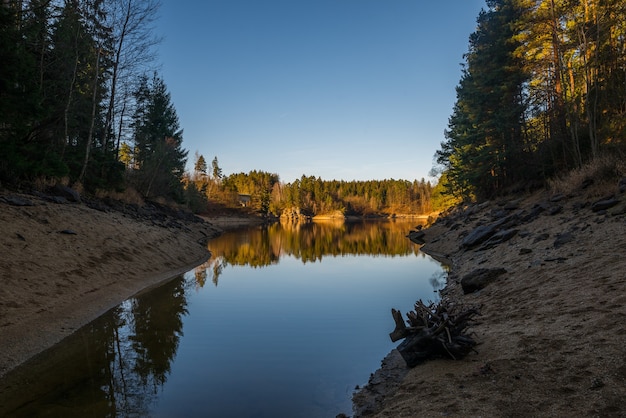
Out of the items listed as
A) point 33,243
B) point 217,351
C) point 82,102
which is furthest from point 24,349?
point 82,102

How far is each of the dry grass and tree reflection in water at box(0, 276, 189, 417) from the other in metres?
17.6

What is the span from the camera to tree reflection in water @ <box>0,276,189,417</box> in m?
5.92

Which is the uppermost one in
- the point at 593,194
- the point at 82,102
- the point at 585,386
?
the point at 82,102

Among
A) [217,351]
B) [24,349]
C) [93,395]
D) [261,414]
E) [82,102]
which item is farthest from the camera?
[82,102]

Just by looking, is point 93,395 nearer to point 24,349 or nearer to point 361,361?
point 24,349

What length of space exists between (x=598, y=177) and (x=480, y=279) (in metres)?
10.2

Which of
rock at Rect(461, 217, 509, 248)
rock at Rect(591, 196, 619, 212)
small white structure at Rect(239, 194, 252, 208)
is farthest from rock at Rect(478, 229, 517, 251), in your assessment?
small white structure at Rect(239, 194, 252, 208)

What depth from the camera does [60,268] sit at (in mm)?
11859

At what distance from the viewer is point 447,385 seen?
526cm

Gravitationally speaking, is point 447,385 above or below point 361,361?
above

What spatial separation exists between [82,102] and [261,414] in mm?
24890

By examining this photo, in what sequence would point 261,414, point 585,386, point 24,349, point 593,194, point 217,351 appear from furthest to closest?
point 593,194
point 217,351
point 24,349
point 261,414
point 585,386

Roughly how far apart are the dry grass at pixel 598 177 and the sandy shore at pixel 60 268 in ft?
65.4

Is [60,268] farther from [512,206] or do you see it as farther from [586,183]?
[512,206]
